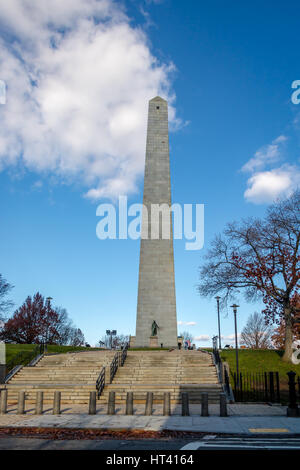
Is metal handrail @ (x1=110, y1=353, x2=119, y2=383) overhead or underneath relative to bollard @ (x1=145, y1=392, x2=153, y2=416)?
overhead

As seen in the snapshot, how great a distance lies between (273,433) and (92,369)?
15.0m

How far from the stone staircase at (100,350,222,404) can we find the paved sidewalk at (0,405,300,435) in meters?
3.03

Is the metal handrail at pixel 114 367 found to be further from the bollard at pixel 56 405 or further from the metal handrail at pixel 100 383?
the bollard at pixel 56 405

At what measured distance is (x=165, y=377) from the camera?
75.7ft

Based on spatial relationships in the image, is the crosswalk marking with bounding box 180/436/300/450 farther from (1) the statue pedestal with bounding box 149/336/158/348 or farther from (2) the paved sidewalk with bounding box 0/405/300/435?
(1) the statue pedestal with bounding box 149/336/158/348

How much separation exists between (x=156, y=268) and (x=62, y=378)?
21.7 meters

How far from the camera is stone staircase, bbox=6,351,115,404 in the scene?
19.9 metres

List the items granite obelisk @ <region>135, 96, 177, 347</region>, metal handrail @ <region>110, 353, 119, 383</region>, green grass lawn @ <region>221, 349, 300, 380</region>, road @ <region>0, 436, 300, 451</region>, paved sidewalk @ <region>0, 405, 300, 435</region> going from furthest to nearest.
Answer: granite obelisk @ <region>135, 96, 177, 347</region> < green grass lawn @ <region>221, 349, 300, 380</region> < metal handrail @ <region>110, 353, 119, 383</region> < paved sidewalk @ <region>0, 405, 300, 435</region> < road @ <region>0, 436, 300, 451</region>

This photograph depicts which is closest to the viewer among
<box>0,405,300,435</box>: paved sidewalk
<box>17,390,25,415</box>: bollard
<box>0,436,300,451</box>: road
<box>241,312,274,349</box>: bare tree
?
<box>0,436,300,451</box>: road

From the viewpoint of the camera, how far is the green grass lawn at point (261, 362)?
2786 centimetres

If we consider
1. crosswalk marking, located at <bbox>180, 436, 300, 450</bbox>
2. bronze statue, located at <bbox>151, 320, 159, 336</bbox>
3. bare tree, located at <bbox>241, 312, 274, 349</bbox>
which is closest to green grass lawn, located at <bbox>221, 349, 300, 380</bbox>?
bronze statue, located at <bbox>151, 320, 159, 336</bbox>

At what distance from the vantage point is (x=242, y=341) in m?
92.1
